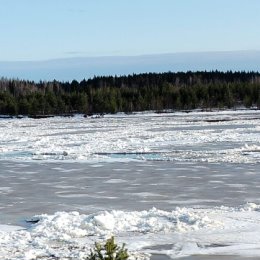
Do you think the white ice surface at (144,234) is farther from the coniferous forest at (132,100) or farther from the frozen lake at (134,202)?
the coniferous forest at (132,100)

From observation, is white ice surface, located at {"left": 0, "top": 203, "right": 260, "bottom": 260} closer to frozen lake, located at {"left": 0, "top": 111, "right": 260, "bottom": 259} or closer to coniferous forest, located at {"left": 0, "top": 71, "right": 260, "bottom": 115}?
frozen lake, located at {"left": 0, "top": 111, "right": 260, "bottom": 259}

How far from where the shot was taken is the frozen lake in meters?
10.7

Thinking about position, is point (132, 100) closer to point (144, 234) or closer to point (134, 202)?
point (134, 202)

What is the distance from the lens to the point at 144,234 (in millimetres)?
11367

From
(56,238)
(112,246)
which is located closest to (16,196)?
(56,238)

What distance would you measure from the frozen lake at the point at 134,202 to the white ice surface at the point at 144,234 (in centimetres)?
2

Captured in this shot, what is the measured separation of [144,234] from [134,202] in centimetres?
369

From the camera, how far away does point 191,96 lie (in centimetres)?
11781

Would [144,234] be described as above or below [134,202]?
above

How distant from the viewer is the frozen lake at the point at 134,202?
10.7m

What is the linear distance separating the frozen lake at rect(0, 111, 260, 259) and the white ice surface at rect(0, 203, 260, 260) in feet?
0.06

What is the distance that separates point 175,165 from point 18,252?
42.3ft

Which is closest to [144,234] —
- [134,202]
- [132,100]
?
[134,202]

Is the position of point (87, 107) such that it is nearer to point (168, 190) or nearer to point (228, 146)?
point (228, 146)
